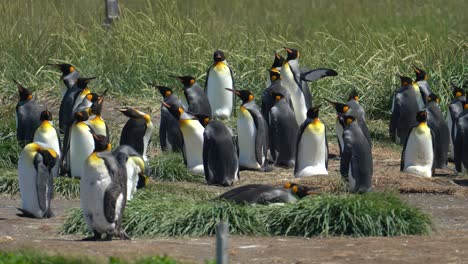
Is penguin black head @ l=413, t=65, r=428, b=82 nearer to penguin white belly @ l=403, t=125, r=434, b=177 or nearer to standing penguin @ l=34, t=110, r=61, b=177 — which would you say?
Result: penguin white belly @ l=403, t=125, r=434, b=177

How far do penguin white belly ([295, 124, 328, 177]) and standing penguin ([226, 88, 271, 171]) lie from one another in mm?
800

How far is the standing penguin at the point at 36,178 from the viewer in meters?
11.0

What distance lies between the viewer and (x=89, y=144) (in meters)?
13.4

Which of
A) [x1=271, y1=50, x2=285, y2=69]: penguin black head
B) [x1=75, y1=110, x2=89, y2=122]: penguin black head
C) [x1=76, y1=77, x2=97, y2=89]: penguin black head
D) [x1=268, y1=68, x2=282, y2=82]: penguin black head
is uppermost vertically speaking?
[x1=271, y1=50, x2=285, y2=69]: penguin black head

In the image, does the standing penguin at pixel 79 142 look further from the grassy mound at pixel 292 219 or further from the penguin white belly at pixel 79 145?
the grassy mound at pixel 292 219

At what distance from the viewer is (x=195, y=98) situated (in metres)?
15.5

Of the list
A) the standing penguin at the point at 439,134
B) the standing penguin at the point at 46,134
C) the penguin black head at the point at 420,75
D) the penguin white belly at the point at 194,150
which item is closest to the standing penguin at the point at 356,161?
the penguin white belly at the point at 194,150

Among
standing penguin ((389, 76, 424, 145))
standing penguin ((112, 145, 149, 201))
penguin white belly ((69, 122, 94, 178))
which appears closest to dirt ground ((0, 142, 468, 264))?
standing penguin ((112, 145, 149, 201))

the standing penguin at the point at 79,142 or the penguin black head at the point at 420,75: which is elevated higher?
the penguin black head at the point at 420,75

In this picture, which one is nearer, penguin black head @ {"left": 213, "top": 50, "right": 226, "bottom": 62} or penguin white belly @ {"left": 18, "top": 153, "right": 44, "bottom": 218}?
penguin white belly @ {"left": 18, "top": 153, "right": 44, "bottom": 218}

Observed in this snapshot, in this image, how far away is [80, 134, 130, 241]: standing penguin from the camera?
9516mm

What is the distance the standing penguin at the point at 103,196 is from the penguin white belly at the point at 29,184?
152 centimetres

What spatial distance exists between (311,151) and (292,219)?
3493 millimetres

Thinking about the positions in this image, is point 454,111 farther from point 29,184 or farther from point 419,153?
point 29,184
